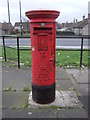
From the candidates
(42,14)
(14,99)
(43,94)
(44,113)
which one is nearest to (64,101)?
(43,94)

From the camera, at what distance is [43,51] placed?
2.93 m

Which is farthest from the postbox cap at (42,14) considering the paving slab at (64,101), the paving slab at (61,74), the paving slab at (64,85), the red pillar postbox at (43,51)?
the paving slab at (61,74)

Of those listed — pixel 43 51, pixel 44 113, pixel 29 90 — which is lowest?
pixel 44 113

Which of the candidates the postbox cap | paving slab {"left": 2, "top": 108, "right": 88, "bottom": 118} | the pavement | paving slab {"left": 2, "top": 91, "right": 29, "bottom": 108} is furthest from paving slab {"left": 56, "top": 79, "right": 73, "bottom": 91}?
the postbox cap

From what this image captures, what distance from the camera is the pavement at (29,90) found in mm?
2814

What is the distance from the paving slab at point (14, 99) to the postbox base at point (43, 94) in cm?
30

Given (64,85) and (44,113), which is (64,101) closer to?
(44,113)

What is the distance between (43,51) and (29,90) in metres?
1.25

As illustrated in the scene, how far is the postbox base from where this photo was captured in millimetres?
3119

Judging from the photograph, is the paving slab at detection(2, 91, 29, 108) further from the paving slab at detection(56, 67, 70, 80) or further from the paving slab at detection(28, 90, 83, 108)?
→ the paving slab at detection(56, 67, 70, 80)

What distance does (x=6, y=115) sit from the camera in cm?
A: 278

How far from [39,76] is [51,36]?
0.79 meters

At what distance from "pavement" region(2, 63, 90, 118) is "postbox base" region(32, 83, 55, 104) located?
0.18m

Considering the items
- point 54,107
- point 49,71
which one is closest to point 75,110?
point 54,107
